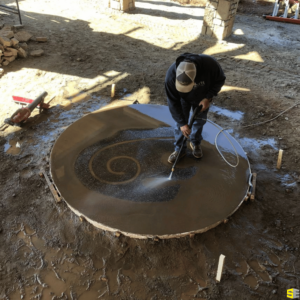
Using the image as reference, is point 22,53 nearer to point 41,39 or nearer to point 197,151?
point 41,39

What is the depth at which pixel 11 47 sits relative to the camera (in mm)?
6219

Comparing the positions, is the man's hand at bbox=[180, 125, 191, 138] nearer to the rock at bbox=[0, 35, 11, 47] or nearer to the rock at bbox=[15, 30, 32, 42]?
the rock at bbox=[0, 35, 11, 47]

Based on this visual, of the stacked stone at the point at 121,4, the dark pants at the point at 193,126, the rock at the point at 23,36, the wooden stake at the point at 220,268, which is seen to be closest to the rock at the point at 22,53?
the rock at the point at 23,36

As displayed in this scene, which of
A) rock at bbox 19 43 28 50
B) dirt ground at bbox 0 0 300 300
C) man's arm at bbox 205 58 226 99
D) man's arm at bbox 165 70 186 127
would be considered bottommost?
→ dirt ground at bbox 0 0 300 300

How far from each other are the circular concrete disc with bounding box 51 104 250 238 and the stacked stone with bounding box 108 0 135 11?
6866 millimetres

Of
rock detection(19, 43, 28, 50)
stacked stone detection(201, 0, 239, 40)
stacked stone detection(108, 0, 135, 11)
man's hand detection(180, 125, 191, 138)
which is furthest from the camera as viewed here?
stacked stone detection(108, 0, 135, 11)

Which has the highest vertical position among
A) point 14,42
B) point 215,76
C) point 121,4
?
point 215,76

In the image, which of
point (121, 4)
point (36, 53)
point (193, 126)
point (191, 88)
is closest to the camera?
point (191, 88)

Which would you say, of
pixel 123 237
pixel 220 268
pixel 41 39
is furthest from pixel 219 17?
pixel 220 268

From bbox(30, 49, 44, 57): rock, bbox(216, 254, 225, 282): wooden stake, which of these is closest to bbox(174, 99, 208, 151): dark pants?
bbox(216, 254, 225, 282): wooden stake

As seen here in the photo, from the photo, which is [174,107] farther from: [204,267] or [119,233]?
[204,267]

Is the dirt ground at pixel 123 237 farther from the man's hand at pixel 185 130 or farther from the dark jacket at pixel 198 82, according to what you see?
the dark jacket at pixel 198 82

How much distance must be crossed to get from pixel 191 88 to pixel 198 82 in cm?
32

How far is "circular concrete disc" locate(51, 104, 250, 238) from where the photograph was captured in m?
2.79
